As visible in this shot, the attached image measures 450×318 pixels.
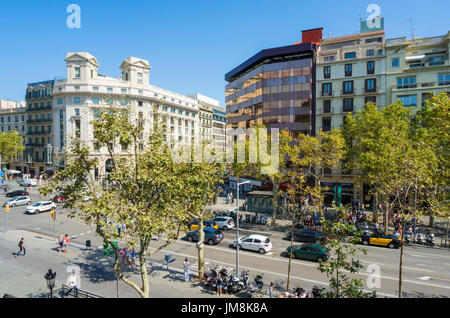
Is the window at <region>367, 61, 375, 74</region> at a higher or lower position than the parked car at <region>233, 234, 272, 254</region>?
higher

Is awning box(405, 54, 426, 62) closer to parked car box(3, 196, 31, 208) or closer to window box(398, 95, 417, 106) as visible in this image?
window box(398, 95, 417, 106)

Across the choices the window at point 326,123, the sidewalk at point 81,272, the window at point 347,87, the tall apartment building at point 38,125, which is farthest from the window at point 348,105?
the tall apartment building at point 38,125

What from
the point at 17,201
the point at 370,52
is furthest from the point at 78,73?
the point at 370,52

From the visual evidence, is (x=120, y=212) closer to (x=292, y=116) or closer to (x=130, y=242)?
(x=130, y=242)

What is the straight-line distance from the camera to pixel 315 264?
2236 centimetres

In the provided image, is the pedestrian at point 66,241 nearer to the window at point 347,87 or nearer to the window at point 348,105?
the window at point 348,105

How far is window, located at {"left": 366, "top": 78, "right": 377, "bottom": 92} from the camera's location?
1704 inches

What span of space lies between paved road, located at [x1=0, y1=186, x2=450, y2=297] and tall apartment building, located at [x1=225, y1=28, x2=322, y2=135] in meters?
23.1

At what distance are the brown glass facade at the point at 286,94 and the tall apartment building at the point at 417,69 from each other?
12.0 m

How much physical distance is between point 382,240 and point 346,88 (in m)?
27.6

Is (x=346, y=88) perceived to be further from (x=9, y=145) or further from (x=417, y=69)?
(x=9, y=145)

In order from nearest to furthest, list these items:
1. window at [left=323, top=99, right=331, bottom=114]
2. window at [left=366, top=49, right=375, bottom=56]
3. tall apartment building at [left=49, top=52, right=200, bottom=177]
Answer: window at [left=366, top=49, right=375, bottom=56] → window at [left=323, top=99, right=331, bottom=114] → tall apartment building at [left=49, top=52, right=200, bottom=177]

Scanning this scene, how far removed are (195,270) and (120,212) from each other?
40.9 ft

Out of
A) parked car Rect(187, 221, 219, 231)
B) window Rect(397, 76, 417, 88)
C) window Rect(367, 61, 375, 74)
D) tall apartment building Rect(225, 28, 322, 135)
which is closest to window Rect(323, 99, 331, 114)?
tall apartment building Rect(225, 28, 322, 135)
